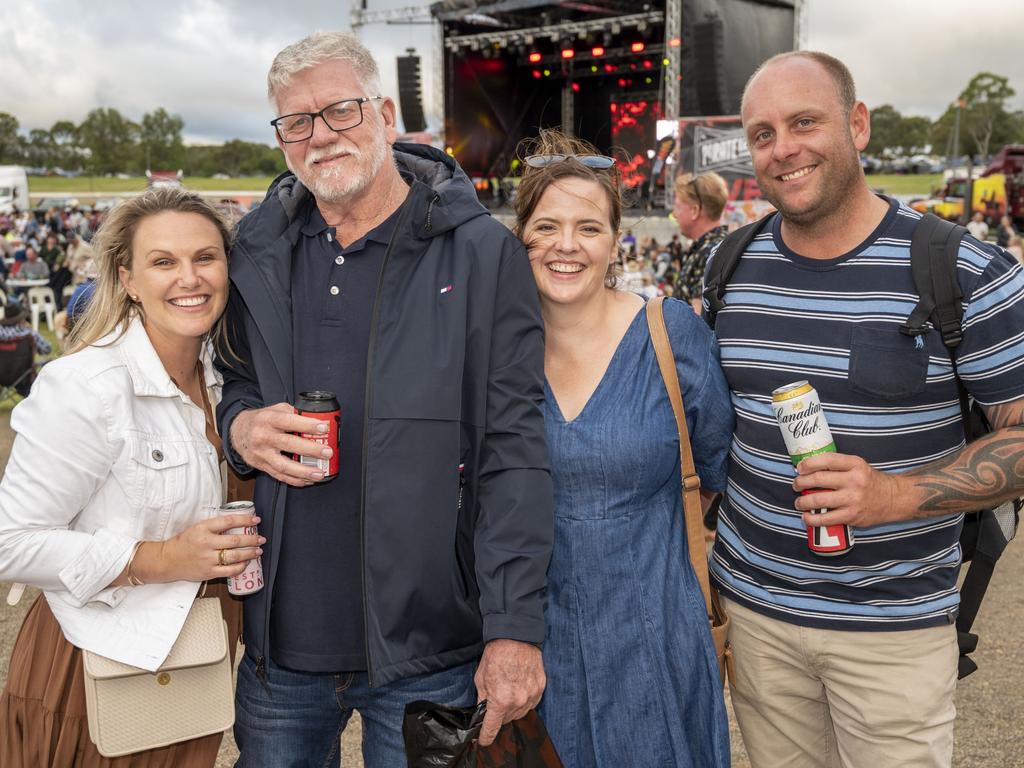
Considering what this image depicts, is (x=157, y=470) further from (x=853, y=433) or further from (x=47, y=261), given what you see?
(x=47, y=261)

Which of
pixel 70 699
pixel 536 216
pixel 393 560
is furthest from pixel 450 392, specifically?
pixel 70 699

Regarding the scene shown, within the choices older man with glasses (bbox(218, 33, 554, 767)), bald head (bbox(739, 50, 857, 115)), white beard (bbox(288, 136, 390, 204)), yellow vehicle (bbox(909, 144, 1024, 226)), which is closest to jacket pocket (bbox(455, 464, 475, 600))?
older man with glasses (bbox(218, 33, 554, 767))

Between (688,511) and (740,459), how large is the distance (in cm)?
21

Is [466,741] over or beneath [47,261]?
beneath

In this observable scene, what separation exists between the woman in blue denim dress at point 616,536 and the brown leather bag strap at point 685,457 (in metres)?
0.02

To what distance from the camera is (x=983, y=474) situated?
182 centimetres

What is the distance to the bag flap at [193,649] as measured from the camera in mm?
1786

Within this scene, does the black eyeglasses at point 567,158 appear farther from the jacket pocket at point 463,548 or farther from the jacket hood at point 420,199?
the jacket pocket at point 463,548

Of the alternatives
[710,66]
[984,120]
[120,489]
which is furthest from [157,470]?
[984,120]

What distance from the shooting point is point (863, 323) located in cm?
189

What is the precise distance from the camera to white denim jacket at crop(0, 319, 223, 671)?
1744mm

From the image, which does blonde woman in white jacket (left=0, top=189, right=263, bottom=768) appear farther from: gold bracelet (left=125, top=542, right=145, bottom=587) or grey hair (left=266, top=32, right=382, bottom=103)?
grey hair (left=266, top=32, right=382, bottom=103)

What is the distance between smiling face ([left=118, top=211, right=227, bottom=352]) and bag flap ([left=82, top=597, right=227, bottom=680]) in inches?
24.9

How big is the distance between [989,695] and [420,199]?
330 cm
